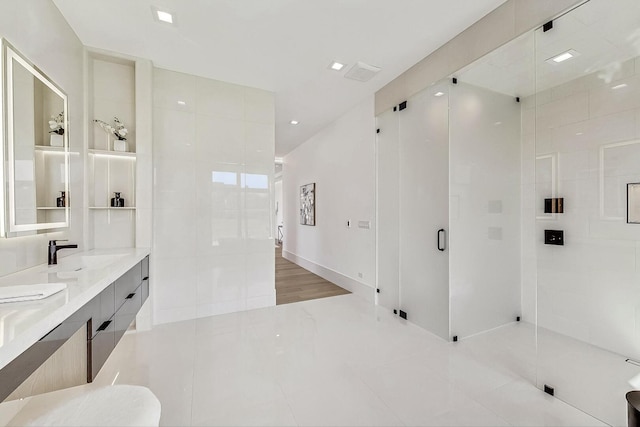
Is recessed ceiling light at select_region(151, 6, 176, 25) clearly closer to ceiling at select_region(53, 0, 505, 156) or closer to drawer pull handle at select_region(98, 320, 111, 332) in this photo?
ceiling at select_region(53, 0, 505, 156)

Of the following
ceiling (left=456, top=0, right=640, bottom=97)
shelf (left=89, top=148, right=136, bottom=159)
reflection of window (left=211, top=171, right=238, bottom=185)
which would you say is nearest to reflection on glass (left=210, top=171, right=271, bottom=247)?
reflection of window (left=211, top=171, right=238, bottom=185)

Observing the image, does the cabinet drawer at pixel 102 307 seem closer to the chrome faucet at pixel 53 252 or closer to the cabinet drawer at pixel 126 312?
the cabinet drawer at pixel 126 312

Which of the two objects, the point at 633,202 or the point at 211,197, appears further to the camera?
the point at 211,197

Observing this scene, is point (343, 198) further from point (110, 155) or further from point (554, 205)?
point (110, 155)

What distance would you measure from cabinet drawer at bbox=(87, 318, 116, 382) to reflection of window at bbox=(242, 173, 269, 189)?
2.15m

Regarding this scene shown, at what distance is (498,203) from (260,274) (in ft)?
9.93

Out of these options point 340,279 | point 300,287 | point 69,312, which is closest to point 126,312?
point 69,312

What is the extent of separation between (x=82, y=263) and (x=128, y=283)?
464mm

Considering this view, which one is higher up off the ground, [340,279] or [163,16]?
[163,16]

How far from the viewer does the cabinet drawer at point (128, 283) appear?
1899 millimetres

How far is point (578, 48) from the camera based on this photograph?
2.05 meters

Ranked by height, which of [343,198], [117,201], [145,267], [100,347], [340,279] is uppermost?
[343,198]

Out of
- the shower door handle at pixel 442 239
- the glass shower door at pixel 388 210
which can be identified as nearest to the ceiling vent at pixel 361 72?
the glass shower door at pixel 388 210

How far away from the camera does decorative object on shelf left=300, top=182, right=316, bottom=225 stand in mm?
5816
